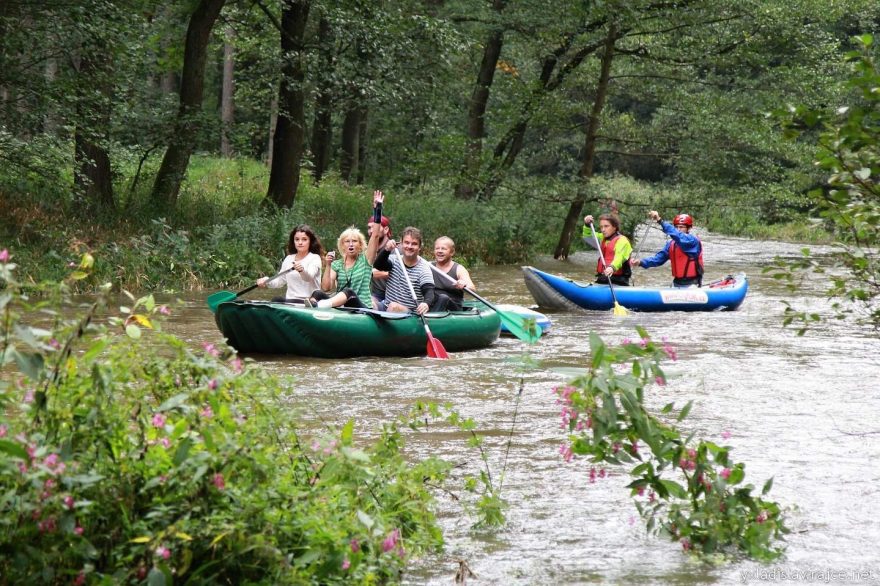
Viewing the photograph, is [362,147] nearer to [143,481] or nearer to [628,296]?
[628,296]

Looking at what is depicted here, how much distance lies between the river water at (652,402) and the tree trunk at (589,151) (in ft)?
25.6

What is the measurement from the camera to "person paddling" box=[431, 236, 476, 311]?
10594 millimetres

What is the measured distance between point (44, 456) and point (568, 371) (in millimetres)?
1744

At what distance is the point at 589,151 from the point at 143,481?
18.4 meters

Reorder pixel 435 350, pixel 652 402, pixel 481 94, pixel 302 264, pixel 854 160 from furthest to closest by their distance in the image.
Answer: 1. pixel 481 94
2. pixel 435 350
3. pixel 302 264
4. pixel 652 402
5. pixel 854 160

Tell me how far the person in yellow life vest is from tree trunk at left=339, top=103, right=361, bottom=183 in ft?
40.9

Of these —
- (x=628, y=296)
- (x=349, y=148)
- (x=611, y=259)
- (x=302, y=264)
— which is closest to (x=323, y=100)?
(x=349, y=148)

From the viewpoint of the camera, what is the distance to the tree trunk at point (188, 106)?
15461mm

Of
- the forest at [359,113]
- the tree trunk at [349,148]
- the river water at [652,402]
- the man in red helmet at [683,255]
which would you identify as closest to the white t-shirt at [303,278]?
the river water at [652,402]

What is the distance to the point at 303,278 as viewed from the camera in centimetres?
987

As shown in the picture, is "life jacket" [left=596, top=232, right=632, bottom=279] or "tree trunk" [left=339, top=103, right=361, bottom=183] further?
"tree trunk" [left=339, top=103, right=361, bottom=183]

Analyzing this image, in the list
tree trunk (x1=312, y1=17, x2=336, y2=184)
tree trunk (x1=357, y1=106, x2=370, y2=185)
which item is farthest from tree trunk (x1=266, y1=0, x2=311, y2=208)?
tree trunk (x1=357, y1=106, x2=370, y2=185)

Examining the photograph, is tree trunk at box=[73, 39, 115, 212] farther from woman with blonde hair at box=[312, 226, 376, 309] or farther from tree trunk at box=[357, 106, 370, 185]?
tree trunk at box=[357, 106, 370, 185]

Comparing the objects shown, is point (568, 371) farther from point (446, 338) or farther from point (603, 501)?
point (446, 338)
